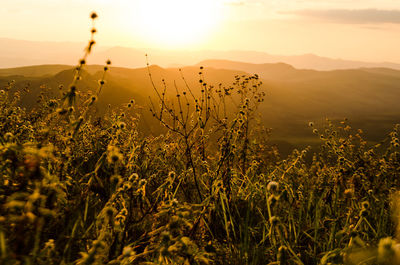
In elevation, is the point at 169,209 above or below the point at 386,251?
below

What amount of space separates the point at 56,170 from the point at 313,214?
2354 millimetres

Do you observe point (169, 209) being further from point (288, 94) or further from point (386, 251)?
point (288, 94)

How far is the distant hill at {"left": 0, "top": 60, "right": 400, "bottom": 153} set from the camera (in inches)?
782

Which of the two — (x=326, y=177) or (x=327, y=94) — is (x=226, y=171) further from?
(x=327, y=94)

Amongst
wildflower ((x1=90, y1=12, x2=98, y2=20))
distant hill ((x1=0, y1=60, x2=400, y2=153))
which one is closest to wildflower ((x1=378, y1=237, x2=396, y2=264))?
wildflower ((x1=90, y1=12, x2=98, y2=20))

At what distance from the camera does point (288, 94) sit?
148 ft

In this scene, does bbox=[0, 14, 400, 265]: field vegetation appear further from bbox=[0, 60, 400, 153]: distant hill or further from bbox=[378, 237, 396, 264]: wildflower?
bbox=[0, 60, 400, 153]: distant hill

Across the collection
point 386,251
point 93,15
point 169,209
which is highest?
point 93,15

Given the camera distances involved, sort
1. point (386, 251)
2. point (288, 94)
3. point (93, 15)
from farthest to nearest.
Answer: point (288, 94) → point (93, 15) → point (386, 251)

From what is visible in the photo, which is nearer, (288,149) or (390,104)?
(288,149)

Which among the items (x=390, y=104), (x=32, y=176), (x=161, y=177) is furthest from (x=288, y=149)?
(x=390, y=104)

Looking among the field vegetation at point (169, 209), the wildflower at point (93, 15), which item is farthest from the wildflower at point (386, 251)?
the wildflower at point (93, 15)

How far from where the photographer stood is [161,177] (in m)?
3.81

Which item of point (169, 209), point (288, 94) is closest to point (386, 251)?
point (169, 209)
